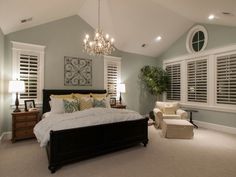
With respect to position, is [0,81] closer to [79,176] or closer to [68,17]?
[68,17]

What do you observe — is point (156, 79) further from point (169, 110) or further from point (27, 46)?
point (27, 46)

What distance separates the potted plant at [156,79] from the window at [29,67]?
161 inches

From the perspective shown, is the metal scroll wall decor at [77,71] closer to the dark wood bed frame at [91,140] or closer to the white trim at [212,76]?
the dark wood bed frame at [91,140]

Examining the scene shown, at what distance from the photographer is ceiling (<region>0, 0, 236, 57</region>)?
3619 mm

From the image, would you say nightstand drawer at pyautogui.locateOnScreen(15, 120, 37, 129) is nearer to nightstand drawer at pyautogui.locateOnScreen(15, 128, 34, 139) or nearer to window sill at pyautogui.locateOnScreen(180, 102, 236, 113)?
nightstand drawer at pyautogui.locateOnScreen(15, 128, 34, 139)

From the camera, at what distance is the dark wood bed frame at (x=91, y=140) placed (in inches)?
107

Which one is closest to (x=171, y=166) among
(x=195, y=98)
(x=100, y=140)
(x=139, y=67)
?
(x=100, y=140)

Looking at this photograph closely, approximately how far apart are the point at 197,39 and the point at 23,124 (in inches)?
254

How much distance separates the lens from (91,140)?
3098 millimetres

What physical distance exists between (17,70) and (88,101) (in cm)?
215

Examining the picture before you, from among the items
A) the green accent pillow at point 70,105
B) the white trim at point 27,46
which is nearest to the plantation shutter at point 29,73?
the white trim at point 27,46

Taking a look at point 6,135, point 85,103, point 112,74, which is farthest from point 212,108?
point 6,135

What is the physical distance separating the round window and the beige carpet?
3429mm

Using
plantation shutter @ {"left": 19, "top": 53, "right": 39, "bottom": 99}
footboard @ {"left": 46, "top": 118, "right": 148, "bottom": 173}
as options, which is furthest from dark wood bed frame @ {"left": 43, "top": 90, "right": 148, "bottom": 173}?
plantation shutter @ {"left": 19, "top": 53, "right": 39, "bottom": 99}
